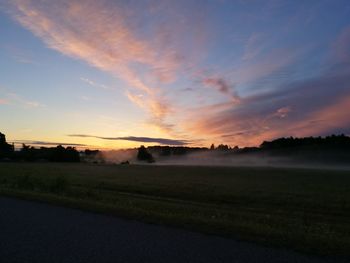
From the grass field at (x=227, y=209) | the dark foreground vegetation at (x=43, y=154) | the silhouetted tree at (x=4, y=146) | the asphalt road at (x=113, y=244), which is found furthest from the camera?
the silhouetted tree at (x=4, y=146)

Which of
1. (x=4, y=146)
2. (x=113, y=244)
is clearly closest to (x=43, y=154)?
(x=4, y=146)

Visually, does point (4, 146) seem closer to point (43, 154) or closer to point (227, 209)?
point (43, 154)

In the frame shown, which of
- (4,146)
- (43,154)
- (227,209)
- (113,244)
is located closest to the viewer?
(113,244)

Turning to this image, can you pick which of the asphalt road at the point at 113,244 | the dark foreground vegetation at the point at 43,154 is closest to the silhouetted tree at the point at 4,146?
the dark foreground vegetation at the point at 43,154

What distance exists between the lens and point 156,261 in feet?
22.2

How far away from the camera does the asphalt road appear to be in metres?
6.96

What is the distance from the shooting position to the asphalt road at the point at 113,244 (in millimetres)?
6965

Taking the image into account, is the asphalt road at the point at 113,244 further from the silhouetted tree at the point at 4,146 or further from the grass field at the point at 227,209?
the silhouetted tree at the point at 4,146

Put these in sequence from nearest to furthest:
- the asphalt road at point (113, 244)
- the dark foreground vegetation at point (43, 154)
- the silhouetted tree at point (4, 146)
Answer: the asphalt road at point (113, 244) < the dark foreground vegetation at point (43, 154) < the silhouetted tree at point (4, 146)

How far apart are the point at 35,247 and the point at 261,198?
2247 centimetres

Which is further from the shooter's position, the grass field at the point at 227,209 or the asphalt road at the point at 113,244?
the grass field at the point at 227,209

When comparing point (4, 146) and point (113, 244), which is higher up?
point (4, 146)

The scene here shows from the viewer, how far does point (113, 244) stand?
791 cm

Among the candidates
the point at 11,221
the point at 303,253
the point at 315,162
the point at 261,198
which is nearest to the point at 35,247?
the point at 11,221
